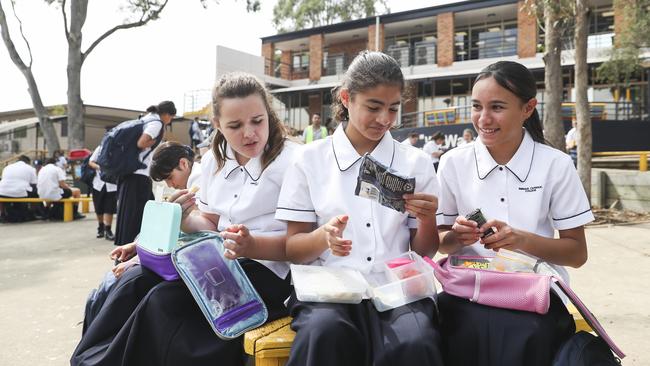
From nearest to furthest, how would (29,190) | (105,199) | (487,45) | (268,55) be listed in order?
(105,199) < (29,190) < (487,45) < (268,55)

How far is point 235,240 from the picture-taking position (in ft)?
6.06

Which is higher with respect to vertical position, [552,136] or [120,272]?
[552,136]

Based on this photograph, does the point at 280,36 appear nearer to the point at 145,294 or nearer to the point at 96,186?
the point at 96,186

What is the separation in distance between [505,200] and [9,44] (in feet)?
57.0

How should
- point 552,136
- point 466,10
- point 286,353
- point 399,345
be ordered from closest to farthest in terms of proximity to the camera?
point 399,345 < point 286,353 < point 552,136 < point 466,10

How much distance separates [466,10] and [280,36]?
1039cm

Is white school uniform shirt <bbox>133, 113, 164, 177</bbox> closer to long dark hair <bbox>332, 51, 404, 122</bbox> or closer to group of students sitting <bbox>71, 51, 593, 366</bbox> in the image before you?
group of students sitting <bbox>71, 51, 593, 366</bbox>

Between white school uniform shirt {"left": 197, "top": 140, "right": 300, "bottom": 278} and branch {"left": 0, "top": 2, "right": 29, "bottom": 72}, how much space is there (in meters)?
16.1

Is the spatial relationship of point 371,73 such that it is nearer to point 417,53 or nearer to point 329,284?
point 329,284

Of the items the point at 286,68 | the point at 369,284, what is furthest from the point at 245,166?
the point at 286,68

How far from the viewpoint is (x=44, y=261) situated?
5.57 meters

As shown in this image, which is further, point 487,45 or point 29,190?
point 487,45

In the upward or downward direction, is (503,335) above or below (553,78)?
below

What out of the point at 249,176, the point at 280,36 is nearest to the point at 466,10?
the point at 280,36
